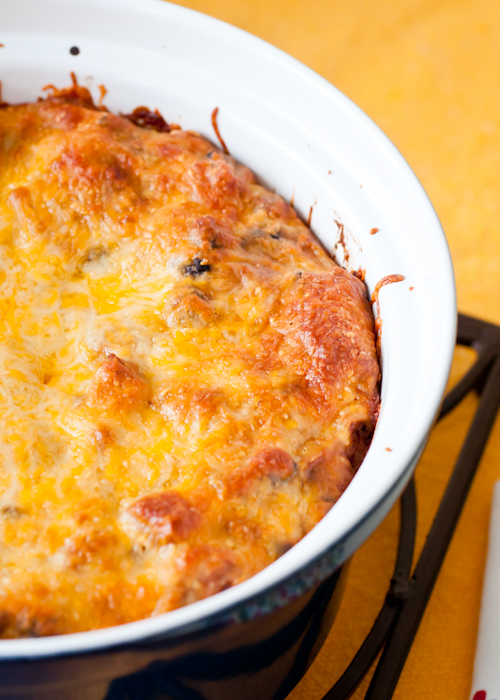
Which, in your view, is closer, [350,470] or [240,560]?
[240,560]

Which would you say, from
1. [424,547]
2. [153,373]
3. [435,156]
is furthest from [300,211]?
[435,156]

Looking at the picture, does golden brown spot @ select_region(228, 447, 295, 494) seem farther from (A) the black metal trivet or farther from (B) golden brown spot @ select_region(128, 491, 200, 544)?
(A) the black metal trivet

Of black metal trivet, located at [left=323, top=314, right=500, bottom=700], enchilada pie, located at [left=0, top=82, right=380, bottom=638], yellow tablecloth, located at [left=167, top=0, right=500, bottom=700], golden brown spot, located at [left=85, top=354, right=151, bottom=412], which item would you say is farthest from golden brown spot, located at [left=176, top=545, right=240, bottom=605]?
yellow tablecloth, located at [left=167, top=0, right=500, bottom=700]

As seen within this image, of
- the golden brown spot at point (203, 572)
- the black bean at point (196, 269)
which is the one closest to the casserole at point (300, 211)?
the golden brown spot at point (203, 572)

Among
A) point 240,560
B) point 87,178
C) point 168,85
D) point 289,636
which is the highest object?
point 168,85

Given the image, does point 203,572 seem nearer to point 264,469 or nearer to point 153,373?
point 264,469

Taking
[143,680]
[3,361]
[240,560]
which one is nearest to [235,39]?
[3,361]

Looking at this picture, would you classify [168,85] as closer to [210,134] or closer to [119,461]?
[210,134]
